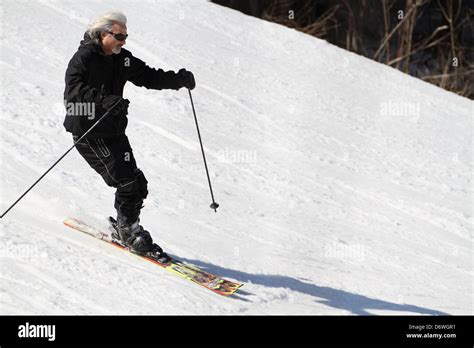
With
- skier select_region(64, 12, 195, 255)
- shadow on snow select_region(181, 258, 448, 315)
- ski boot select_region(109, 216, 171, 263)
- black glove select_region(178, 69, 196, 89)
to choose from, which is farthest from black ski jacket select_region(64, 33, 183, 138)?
shadow on snow select_region(181, 258, 448, 315)

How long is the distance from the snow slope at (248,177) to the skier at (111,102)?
1.42 ft

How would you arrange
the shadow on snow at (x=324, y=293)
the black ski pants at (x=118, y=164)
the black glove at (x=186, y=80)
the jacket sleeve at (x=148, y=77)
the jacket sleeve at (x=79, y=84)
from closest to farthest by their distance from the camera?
the jacket sleeve at (x=79, y=84)
the black ski pants at (x=118, y=164)
the jacket sleeve at (x=148, y=77)
the black glove at (x=186, y=80)
the shadow on snow at (x=324, y=293)

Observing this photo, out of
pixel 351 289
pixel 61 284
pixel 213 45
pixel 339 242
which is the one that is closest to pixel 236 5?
pixel 213 45

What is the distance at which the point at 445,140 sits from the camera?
11.3 m

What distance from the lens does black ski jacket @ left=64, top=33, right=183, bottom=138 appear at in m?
5.13

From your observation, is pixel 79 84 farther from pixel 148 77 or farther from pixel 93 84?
pixel 148 77

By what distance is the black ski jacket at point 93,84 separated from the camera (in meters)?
5.13

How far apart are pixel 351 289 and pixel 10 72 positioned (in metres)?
4.53

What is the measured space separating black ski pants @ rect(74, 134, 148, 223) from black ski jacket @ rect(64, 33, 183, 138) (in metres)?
0.07

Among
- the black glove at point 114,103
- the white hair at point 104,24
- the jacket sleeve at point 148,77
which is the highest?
the white hair at point 104,24

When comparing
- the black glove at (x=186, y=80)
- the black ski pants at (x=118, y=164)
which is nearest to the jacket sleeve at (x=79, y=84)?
the black ski pants at (x=118, y=164)

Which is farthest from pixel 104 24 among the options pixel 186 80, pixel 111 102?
pixel 186 80

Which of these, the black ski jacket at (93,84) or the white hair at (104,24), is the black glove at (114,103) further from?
the white hair at (104,24)
